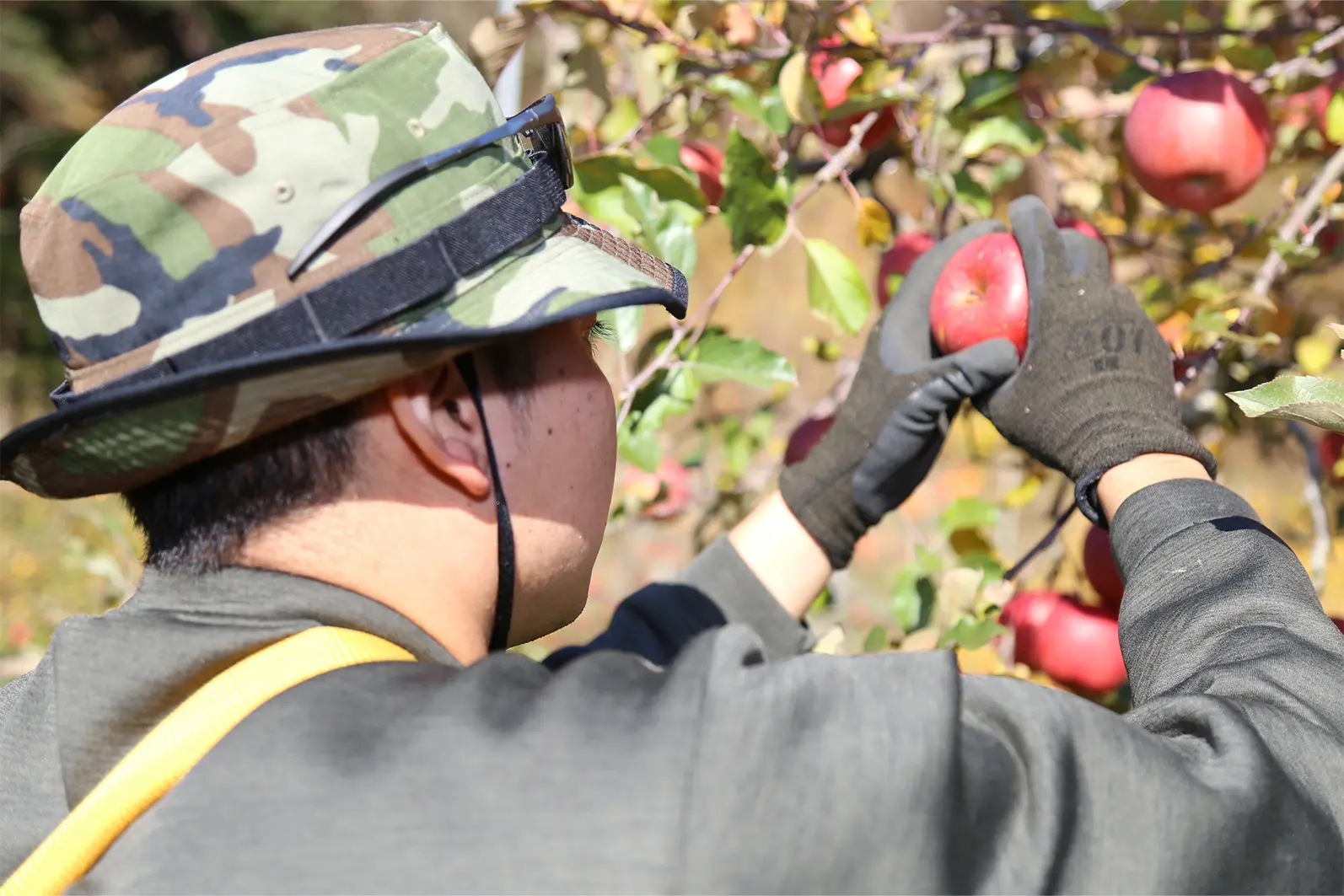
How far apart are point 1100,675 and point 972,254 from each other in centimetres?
58

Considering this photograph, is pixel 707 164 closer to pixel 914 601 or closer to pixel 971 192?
pixel 971 192

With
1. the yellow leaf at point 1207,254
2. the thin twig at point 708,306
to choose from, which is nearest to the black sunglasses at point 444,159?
the thin twig at point 708,306

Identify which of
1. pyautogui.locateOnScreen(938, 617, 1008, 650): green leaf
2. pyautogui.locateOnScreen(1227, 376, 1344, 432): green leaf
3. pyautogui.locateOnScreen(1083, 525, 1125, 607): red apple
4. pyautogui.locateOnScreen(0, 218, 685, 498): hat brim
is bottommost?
pyautogui.locateOnScreen(1083, 525, 1125, 607): red apple

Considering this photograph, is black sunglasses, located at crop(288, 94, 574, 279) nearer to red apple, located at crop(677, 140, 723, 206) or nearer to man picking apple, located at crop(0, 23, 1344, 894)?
man picking apple, located at crop(0, 23, 1344, 894)

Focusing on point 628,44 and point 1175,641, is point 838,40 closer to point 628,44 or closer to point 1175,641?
point 628,44

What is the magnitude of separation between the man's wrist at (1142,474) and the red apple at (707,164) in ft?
2.42

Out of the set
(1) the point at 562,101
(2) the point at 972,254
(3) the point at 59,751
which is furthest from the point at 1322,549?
(3) the point at 59,751

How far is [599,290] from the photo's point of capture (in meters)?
0.89

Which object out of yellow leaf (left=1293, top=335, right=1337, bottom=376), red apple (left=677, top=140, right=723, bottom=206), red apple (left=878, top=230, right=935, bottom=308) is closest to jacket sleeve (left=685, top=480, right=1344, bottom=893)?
yellow leaf (left=1293, top=335, right=1337, bottom=376)

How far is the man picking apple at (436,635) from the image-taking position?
27.9 inches

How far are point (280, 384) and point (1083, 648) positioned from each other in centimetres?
115

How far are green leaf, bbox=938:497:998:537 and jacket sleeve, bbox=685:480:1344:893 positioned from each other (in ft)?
2.46

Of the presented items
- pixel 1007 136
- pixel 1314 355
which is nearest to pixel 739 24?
pixel 1007 136

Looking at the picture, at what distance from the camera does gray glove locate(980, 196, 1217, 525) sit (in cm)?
124
